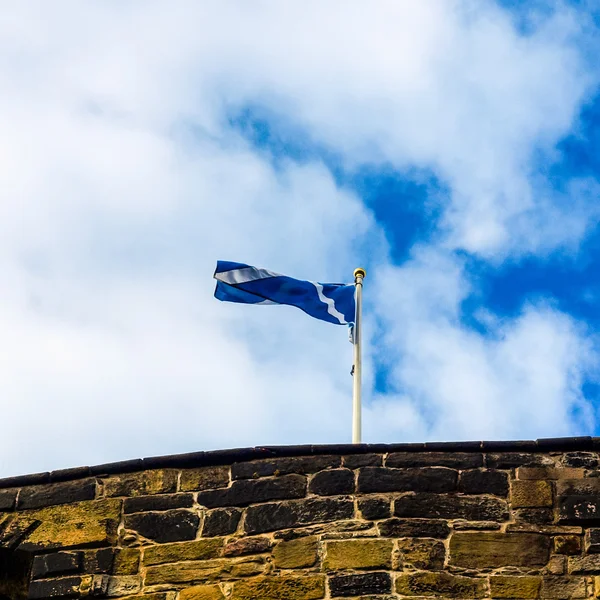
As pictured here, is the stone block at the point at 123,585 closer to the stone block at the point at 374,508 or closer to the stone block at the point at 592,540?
the stone block at the point at 374,508

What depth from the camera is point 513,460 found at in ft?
25.6

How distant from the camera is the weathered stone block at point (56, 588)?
779cm

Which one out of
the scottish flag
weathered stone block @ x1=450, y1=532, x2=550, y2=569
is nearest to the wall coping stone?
weathered stone block @ x1=450, y1=532, x2=550, y2=569

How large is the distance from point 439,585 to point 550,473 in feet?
3.78

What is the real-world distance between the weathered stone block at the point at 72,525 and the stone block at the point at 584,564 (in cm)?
312

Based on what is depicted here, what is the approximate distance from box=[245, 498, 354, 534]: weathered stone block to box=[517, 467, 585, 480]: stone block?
1191 mm

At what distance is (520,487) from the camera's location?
301 inches

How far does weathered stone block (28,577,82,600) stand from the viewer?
25.5ft

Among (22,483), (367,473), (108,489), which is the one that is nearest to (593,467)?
(367,473)

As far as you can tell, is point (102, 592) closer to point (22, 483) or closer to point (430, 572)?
point (22, 483)

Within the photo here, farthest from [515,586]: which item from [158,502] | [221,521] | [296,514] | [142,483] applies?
[142,483]

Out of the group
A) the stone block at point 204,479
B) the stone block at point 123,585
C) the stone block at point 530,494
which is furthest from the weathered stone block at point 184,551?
the stone block at point 530,494

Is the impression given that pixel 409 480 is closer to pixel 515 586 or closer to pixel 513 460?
pixel 513 460

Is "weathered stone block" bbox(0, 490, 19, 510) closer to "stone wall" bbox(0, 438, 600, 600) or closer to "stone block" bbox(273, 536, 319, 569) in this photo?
"stone wall" bbox(0, 438, 600, 600)
